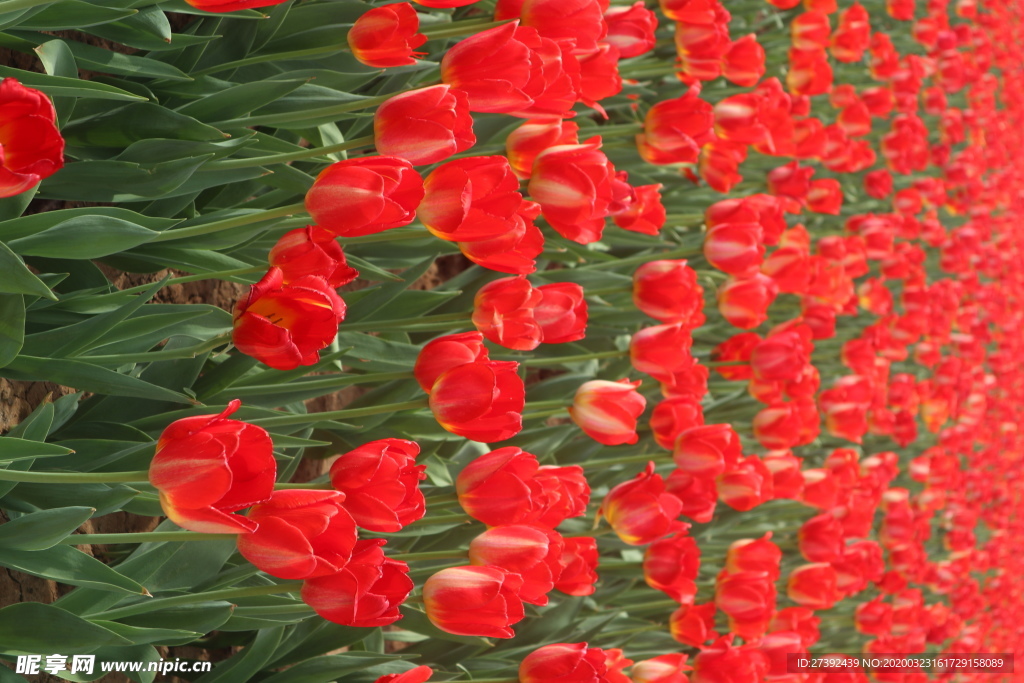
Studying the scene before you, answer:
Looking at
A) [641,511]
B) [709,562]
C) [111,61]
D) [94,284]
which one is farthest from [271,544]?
[709,562]

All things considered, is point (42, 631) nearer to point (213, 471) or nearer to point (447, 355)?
point (213, 471)

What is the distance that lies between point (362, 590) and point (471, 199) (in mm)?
421

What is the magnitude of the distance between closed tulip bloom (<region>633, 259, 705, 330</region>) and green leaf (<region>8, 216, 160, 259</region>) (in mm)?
916

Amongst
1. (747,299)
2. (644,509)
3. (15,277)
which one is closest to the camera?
(15,277)

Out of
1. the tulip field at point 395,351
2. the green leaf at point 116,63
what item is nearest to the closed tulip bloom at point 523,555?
the tulip field at point 395,351

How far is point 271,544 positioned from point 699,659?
957 millimetres

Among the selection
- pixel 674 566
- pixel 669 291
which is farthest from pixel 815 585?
pixel 669 291

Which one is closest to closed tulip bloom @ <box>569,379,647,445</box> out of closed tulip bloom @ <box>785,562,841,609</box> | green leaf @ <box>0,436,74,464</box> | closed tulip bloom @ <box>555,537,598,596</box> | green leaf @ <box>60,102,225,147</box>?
closed tulip bloom @ <box>555,537,598,596</box>

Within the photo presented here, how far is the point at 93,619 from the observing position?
2.71ft

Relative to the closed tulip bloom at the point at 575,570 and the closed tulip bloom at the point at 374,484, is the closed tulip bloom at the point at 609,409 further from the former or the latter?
the closed tulip bloom at the point at 374,484

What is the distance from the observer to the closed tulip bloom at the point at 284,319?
778mm

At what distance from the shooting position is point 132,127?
97 centimetres

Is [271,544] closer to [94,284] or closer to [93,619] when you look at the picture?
[93,619]

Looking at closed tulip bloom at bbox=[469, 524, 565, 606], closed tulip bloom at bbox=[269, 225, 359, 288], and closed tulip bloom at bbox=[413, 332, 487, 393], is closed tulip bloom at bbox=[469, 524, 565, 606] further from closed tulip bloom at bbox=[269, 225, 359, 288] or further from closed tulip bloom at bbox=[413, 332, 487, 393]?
closed tulip bloom at bbox=[269, 225, 359, 288]
